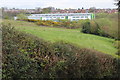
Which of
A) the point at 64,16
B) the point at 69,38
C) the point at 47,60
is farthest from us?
the point at 64,16

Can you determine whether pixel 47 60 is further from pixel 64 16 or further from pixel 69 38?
pixel 64 16

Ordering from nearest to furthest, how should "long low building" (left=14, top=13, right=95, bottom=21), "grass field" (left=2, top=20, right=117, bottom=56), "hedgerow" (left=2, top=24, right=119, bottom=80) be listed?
"hedgerow" (left=2, top=24, right=119, bottom=80) → "grass field" (left=2, top=20, right=117, bottom=56) → "long low building" (left=14, top=13, right=95, bottom=21)

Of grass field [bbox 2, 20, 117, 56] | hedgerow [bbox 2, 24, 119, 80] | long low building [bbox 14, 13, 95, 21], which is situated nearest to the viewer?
hedgerow [bbox 2, 24, 119, 80]

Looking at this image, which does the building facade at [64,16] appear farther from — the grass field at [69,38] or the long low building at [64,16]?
the grass field at [69,38]

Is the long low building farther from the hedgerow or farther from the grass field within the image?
the hedgerow

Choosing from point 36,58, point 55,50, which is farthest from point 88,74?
point 36,58

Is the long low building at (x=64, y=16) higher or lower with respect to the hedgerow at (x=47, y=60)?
higher

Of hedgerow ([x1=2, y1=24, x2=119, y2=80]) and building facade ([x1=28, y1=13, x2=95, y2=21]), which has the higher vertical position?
building facade ([x1=28, y1=13, x2=95, y2=21])

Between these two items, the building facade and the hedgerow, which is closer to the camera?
the hedgerow

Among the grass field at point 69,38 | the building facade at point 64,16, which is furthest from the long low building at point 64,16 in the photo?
the grass field at point 69,38

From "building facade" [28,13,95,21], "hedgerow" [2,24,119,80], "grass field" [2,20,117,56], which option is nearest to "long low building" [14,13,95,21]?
"building facade" [28,13,95,21]

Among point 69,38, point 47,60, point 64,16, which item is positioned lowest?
point 47,60

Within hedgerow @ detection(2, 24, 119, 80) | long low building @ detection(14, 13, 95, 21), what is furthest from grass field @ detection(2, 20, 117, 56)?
long low building @ detection(14, 13, 95, 21)

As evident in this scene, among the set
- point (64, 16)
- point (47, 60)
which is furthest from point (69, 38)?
point (64, 16)
